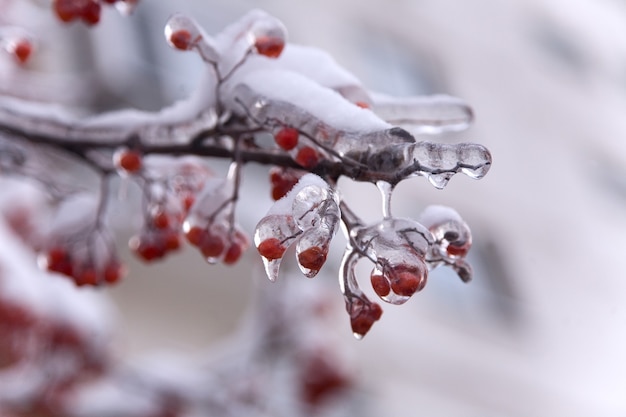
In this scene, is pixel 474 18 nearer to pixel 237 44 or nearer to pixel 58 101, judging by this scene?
pixel 58 101

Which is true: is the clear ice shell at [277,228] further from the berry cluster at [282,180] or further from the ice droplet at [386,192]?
the berry cluster at [282,180]

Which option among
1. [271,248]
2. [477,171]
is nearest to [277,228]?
[271,248]

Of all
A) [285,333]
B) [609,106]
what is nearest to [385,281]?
[285,333]

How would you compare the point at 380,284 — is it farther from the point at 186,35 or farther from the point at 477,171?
the point at 186,35

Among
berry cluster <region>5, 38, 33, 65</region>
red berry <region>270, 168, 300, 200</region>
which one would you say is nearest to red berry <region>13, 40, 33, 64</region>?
berry cluster <region>5, 38, 33, 65</region>

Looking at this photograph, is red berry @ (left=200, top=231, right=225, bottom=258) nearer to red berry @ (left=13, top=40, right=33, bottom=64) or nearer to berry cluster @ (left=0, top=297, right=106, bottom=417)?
red berry @ (left=13, top=40, right=33, bottom=64)
